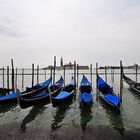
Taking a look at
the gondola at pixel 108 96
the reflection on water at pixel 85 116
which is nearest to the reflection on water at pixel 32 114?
the reflection on water at pixel 85 116

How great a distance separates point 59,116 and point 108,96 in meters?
4.04

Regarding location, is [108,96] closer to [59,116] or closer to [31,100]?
[59,116]

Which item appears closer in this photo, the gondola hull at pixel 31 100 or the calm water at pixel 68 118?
the calm water at pixel 68 118

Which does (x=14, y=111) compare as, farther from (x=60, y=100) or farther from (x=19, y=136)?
(x=19, y=136)

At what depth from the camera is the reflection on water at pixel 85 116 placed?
9353mm

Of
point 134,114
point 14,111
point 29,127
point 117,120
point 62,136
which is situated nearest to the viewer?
point 62,136

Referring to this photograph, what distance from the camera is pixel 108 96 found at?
1327 cm

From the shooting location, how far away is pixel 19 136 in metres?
7.96

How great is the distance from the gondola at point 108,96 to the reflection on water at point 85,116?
1.40 metres

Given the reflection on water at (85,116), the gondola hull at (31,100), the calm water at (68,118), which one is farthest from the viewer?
the gondola hull at (31,100)

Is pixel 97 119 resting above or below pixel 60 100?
below

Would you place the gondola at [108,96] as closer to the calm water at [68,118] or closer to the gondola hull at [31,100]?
the calm water at [68,118]

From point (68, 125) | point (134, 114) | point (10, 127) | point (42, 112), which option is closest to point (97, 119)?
point (68, 125)

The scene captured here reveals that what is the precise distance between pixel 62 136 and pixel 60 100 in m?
4.24
